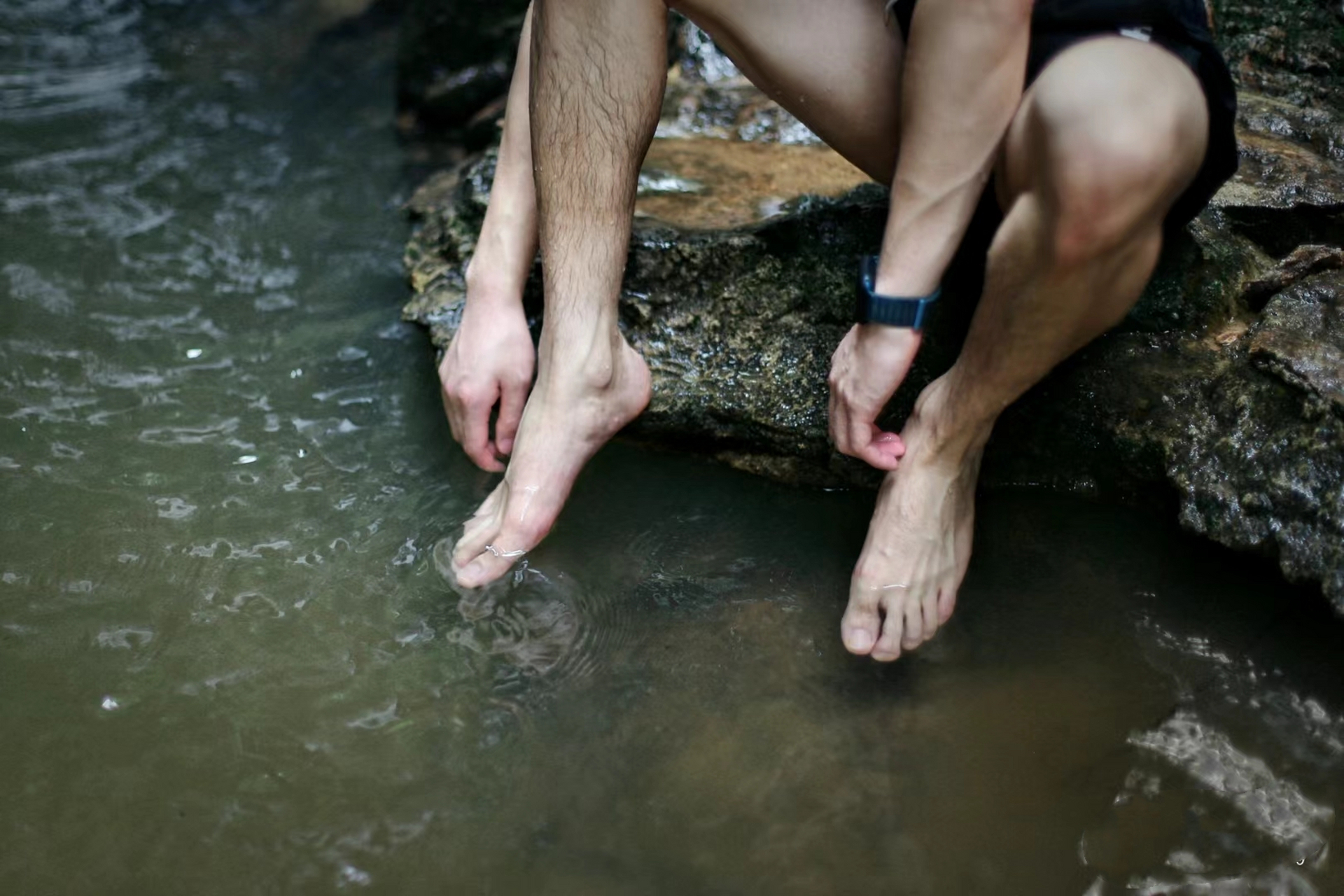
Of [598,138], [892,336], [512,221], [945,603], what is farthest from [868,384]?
[512,221]

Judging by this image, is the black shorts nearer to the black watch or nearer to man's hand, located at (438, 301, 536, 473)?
the black watch

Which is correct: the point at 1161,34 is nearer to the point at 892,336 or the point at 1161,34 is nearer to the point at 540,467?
the point at 892,336

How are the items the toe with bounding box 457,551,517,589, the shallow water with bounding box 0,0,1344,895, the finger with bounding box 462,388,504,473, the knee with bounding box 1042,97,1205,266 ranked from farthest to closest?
the finger with bounding box 462,388,504,473, the toe with bounding box 457,551,517,589, the shallow water with bounding box 0,0,1344,895, the knee with bounding box 1042,97,1205,266

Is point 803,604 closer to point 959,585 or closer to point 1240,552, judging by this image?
point 959,585

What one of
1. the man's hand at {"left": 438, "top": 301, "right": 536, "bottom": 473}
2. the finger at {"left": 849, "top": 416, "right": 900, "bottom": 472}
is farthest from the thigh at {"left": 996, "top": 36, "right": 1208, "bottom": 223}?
the man's hand at {"left": 438, "top": 301, "right": 536, "bottom": 473}

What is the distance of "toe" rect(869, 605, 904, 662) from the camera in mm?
1720

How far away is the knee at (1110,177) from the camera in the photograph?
1.39 meters

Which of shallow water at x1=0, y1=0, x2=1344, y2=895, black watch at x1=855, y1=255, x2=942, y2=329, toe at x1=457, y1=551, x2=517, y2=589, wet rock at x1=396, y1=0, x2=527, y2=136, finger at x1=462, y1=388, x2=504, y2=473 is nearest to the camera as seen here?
shallow water at x1=0, y1=0, x2=1344, y2=895

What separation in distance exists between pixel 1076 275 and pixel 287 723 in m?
1.31

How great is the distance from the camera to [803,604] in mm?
1876

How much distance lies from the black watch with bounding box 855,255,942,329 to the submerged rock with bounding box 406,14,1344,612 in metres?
0.26

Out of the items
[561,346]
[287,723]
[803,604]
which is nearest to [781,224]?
[561,346]

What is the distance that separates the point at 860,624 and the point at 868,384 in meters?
0.38

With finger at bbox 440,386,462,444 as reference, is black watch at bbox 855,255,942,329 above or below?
above
